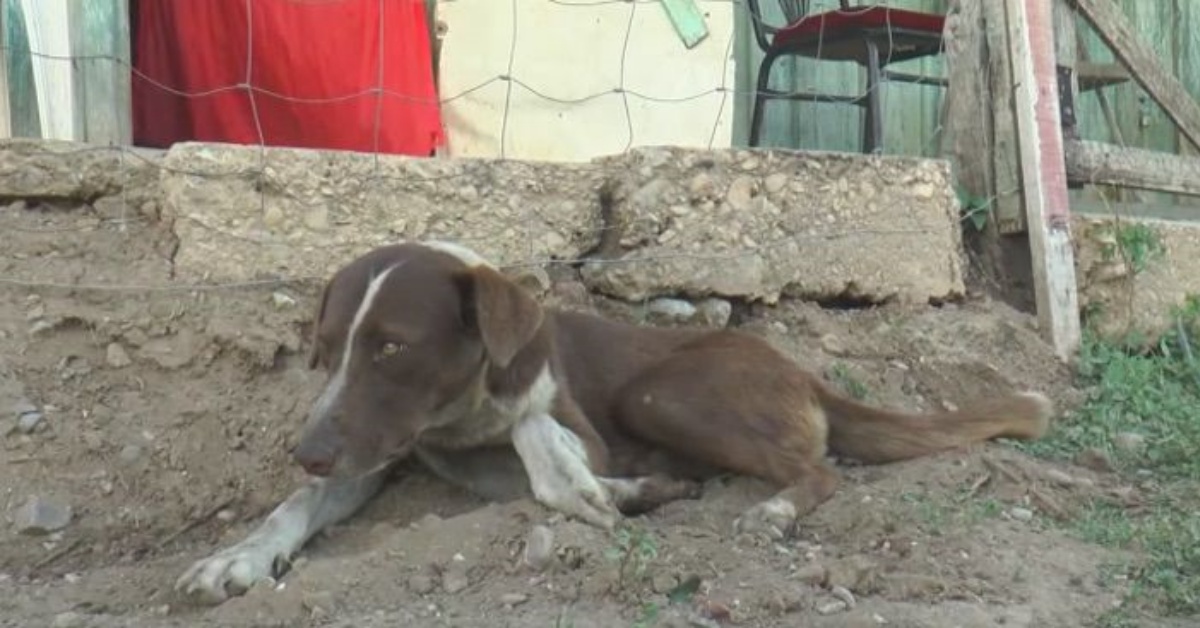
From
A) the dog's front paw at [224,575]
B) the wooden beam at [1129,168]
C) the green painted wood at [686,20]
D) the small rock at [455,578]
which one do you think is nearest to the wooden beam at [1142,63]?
Result: the wooden beam at [1129,168]

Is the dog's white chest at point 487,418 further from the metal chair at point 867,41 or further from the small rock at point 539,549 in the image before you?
the metal chair at point 867,41

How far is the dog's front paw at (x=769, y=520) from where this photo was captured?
3609mm

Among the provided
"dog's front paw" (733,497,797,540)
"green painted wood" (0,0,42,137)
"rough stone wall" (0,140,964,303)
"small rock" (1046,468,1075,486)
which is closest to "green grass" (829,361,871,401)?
"rough stone wall" (0,140,964,303)

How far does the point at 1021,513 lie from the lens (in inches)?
151

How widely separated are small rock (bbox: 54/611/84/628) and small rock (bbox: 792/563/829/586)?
1552 mm

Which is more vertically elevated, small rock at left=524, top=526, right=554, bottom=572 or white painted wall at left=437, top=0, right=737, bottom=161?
white painted wall at left=437, top=0, right=737, bottom=161

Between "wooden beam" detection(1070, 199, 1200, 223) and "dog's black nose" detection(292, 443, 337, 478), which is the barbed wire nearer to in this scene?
"wooden beam" detection(1070, 199, 1200, 223)

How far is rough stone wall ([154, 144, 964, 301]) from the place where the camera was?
430cm

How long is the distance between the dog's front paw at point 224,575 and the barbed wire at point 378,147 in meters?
1.12

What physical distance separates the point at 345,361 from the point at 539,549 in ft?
2.13

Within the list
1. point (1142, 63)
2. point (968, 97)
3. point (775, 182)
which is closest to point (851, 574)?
point (775, 182)

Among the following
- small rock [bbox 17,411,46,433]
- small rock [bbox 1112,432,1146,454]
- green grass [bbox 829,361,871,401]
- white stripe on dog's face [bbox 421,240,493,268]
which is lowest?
small rock [bbox 1112,432,1146,454]

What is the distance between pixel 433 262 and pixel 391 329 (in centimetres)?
27

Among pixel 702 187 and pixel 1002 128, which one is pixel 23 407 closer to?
pixel 702 187
